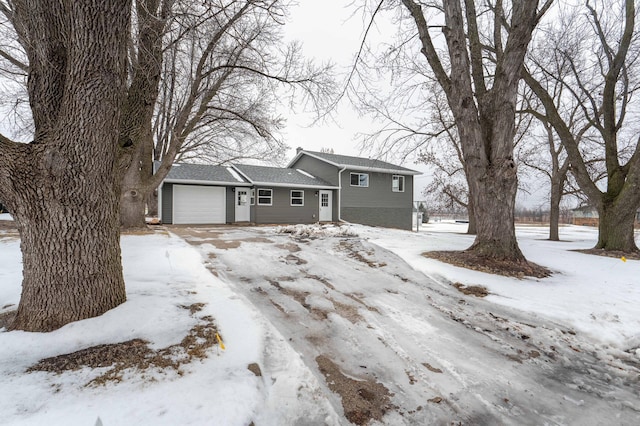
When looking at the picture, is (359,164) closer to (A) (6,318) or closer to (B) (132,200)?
(B) (132,200)

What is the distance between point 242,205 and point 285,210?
2.48 m

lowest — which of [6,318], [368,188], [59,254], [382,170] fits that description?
[6,318]

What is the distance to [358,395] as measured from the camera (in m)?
2.10

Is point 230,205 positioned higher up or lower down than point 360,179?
lower down

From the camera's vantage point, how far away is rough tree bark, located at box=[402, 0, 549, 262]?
5973mm

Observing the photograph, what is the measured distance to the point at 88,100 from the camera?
2771mm

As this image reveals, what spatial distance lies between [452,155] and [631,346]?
17456 mm

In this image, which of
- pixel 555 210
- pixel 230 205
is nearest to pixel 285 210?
pixel 230 205

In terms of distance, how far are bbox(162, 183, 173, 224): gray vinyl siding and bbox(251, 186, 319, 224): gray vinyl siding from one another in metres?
4.19

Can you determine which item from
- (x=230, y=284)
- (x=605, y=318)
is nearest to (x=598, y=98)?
(x=605, y=318)

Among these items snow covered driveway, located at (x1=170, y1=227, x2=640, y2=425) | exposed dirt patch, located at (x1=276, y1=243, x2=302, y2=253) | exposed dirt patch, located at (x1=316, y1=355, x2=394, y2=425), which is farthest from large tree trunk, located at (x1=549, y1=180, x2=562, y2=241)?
exposed dirt patch, located at (x1=316, y1=355, x2=394, y2=425)

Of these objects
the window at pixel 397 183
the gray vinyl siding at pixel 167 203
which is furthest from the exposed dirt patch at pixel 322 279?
the window at pixel 397 183

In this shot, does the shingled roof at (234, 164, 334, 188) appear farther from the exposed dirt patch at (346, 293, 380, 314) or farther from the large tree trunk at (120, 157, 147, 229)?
the exposed dirt patch at (346, 293, 380, 314)

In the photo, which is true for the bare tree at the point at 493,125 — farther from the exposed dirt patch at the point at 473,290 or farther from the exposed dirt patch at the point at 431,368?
the exposed dirt patch at the point at 431,368
